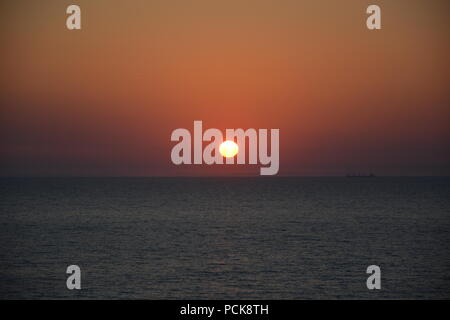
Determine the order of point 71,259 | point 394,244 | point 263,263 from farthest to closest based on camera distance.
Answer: point 394,244 → point 71,259 → point 263,263

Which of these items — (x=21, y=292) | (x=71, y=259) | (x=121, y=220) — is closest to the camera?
(x=21, y=292)

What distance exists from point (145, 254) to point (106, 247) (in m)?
9.77

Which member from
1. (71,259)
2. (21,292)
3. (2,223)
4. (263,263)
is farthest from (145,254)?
(2,223)

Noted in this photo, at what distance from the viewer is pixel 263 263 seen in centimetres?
6744

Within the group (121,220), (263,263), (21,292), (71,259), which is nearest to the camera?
(21,292)

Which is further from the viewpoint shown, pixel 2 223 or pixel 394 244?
pixel 2 223
